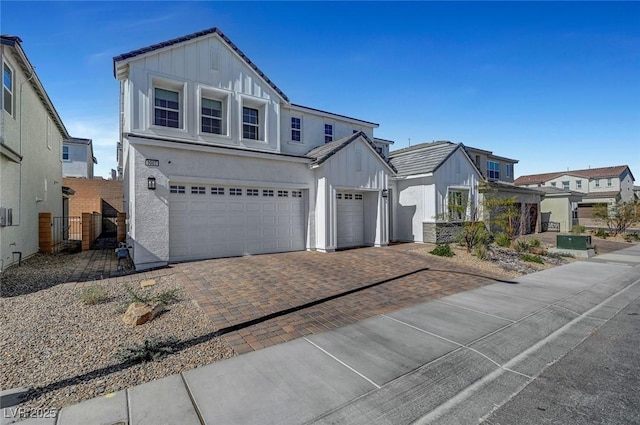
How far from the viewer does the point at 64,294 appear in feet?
22.5

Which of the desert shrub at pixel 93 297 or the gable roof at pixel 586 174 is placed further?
the gable roof at pixel 586 174

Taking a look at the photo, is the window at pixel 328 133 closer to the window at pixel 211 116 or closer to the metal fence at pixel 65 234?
the window at pixel 211 116

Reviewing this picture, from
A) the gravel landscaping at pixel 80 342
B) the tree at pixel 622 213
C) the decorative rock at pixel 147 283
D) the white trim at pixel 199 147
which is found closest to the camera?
the gravel landscaping at pixel 80 342

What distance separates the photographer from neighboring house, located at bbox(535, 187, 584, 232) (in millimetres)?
26656

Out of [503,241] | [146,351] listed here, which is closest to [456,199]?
[503,241]

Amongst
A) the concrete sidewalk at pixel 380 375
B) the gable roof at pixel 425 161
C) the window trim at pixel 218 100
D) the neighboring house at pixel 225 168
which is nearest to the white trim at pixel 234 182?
the neighboring house at pixel 225 168

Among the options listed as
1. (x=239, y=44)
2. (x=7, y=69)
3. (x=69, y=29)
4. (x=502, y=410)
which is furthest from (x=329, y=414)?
(x=239, y=44)

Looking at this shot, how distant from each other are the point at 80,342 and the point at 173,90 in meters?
10.4

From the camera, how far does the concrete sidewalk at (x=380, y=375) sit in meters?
3.20

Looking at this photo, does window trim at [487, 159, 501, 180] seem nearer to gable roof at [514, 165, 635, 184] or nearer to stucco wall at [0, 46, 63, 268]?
stucco wall at [0, 46, 63, 268]

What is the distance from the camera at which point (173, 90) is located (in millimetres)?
12086

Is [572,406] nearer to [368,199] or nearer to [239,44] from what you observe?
[368,199]

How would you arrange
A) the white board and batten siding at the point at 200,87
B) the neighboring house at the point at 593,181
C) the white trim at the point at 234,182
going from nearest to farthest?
the white trim at the point at 234,182
the white board and batten siding at the point at 200,87
the neighboring house at the point at 593,181

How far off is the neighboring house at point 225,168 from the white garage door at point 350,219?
0.05 m
